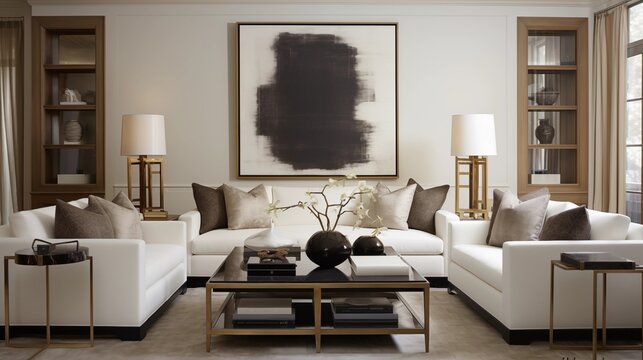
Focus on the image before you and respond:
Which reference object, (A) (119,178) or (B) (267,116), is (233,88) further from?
(A) (119,178)

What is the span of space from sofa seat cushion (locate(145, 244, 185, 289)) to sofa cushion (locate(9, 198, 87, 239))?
0.62 metres

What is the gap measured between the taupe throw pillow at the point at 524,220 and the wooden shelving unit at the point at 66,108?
4.04 m

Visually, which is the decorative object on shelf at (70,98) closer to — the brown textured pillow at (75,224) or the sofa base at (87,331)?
the brown textured pillow at (75,224)

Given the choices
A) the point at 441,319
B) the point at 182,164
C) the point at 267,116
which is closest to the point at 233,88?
the point at 267,116

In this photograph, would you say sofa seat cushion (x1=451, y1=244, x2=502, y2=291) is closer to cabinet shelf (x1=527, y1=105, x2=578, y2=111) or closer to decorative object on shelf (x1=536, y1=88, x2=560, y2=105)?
cabinet shelf (x1=527, y1=105, x2=578, y2=111)

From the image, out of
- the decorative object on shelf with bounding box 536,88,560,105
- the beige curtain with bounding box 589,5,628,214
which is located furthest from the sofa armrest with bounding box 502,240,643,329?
the decorative object on shelf with bounding box 536,88,560,105

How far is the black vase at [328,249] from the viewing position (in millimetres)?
3682

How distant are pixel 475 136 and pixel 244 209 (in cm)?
218

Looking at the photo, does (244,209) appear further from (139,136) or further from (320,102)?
(320,102)

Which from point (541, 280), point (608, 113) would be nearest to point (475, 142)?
point (608, 113)

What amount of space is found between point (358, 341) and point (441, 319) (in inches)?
30.6

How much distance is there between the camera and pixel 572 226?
3.67 metres

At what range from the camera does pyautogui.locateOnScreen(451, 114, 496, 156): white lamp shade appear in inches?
220

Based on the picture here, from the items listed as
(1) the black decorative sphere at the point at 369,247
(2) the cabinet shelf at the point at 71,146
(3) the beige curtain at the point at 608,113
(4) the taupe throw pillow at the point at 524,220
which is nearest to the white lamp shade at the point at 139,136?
(2) the cabinet shelf at the point at 71,146
